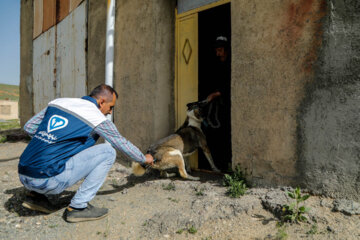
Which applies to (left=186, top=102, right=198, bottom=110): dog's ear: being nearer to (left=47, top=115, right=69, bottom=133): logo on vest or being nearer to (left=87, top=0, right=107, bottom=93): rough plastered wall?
(left=47, top=115, right=69, bottom=133): logo on vest

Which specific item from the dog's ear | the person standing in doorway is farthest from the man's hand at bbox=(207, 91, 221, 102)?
the dog's ear

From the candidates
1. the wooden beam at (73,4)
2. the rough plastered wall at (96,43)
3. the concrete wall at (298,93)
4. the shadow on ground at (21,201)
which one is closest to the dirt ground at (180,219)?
the shadow on ground at (21,201)

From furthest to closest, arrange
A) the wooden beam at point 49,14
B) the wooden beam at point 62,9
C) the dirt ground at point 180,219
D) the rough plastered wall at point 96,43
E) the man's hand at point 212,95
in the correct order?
the wooden beam at point 49,14, the wooden beam at point 62,9, the rough plastered wall at point 96,43, the man's hand at point 212,95, the dirt ground at point 180,219

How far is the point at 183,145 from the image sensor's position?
4.03m

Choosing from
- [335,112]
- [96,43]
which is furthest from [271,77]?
[96,43]

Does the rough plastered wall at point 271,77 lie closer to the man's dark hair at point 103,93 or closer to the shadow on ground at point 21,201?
the man's dark hair at point 103,93

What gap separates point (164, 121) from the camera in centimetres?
454

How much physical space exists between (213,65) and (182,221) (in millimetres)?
2607

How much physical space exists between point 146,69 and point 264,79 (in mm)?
2153

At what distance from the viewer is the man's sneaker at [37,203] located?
293cm

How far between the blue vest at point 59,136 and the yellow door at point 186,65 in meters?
2.04

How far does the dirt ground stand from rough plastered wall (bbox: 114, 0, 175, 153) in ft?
4.27

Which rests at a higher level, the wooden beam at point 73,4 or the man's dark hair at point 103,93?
the wooden beam at point 73,4

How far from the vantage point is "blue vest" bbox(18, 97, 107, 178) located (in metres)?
2.57
